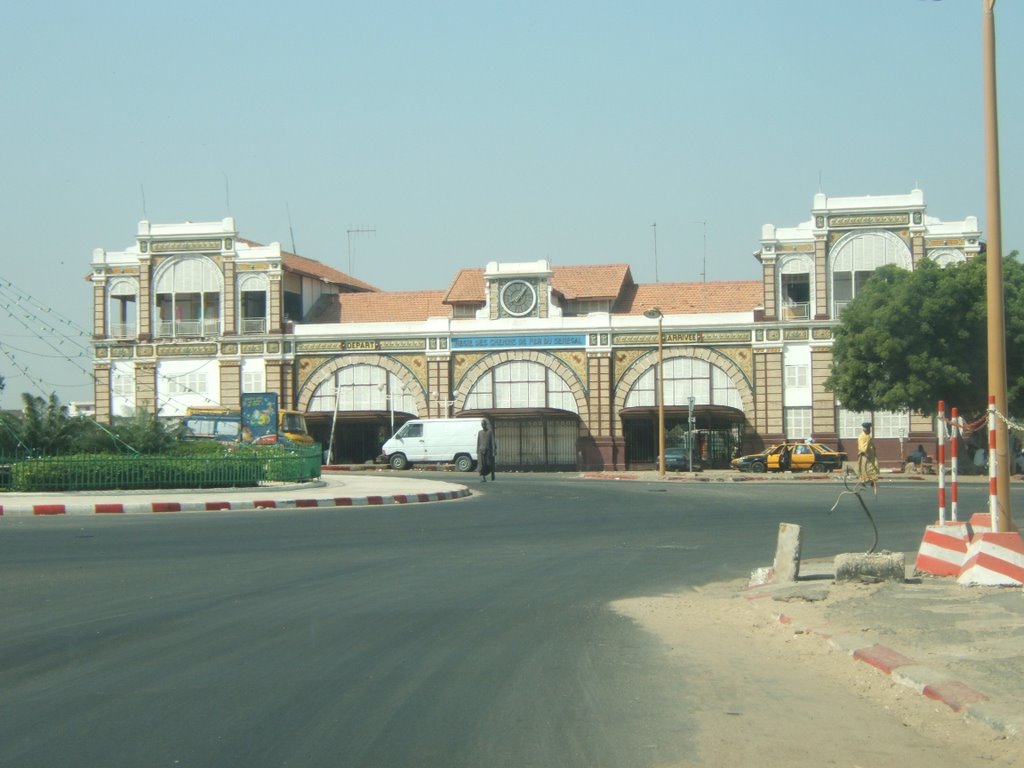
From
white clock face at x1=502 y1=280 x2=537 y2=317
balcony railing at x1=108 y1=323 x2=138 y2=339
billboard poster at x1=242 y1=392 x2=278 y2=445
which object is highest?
white clock face at x1=502 y1=280 x2=537 y2=317

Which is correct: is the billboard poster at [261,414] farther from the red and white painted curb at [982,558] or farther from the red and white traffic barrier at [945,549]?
the red and white painted curb at [982,558]

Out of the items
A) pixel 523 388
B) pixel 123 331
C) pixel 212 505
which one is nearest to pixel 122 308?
pixel 123 331

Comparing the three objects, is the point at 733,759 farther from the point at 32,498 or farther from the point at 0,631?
the point at 32,498

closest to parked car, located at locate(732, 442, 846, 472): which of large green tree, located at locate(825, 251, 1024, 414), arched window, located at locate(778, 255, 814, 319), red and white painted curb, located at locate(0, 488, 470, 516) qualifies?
large green tree, located at locate(825, 251, 1024, 414)

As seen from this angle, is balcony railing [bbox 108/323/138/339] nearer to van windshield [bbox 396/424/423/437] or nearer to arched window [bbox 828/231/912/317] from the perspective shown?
van windshield [bbox 396/424/423/437]

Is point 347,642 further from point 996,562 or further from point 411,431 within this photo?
point 411,431

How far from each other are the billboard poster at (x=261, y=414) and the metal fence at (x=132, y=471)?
12027 millimetres

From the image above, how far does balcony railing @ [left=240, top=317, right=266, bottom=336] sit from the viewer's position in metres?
57.7

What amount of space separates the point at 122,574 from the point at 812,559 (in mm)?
7871

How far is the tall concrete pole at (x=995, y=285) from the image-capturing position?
1191cm

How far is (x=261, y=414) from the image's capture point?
40.3 m

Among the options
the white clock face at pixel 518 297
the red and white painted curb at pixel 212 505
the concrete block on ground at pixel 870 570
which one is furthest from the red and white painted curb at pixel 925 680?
the white clock face at pixel 518 297

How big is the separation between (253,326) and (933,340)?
31.8 m

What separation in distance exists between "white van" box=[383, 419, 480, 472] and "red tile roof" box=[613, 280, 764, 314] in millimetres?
13755
